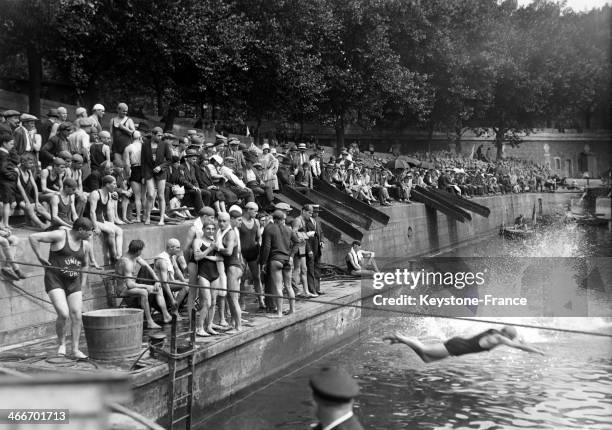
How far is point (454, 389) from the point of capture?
11953mm

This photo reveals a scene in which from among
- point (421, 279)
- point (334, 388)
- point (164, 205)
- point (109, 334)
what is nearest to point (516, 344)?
point (334, 388)

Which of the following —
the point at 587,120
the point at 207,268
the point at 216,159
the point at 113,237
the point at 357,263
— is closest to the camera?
the point at 207,268

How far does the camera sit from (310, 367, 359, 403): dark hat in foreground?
382 centimetres

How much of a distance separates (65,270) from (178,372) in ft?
6.66

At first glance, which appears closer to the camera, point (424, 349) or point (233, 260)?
point (424, 349)

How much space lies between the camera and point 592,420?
34.6ft

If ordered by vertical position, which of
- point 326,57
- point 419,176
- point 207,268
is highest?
point 326,57

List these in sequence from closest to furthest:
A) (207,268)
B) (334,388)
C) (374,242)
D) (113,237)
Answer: (334,388)
(207,268)
(113,237)
(374,242)

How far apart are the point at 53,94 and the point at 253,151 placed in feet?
59.5

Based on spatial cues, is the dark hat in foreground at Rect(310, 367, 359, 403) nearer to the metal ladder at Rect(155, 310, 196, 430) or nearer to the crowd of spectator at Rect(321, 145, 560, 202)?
the metal ladder at Rect(155, 310, 196, 430)

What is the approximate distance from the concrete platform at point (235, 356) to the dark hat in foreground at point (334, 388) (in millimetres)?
4344

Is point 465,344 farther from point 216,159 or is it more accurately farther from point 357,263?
point 357,263

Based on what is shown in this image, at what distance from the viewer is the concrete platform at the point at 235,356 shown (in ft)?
28.4

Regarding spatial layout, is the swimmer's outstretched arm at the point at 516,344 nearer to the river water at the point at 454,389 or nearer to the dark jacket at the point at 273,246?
the river water at the point at 454,389
